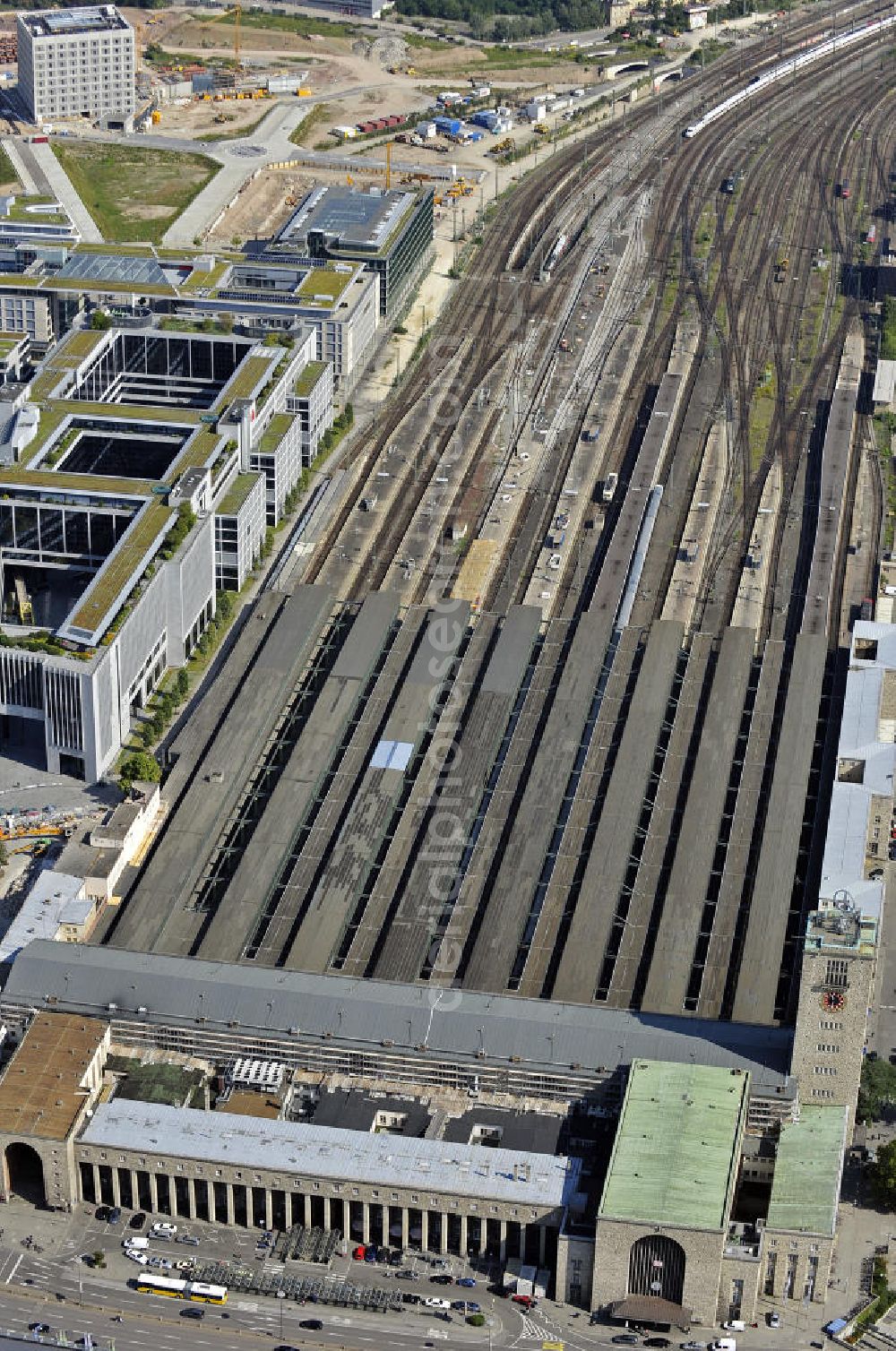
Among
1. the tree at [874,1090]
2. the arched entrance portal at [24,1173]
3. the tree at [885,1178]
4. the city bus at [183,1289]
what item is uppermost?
the tree at [874,1090]

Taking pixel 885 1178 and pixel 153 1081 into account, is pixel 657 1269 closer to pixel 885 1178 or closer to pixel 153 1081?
pixel 885 1178

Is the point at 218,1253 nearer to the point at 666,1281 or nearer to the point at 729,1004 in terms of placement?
the point at 666,1281

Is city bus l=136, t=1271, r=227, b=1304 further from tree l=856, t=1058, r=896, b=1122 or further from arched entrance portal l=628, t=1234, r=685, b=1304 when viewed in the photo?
tree l=856, t=1058, r=896, b=1122

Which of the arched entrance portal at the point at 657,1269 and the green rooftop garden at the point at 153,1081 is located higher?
the green rooftop garden at the point at 153,1081

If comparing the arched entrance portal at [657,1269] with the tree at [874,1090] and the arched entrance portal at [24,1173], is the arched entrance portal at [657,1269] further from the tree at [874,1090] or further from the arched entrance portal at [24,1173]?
the arched entrance portal at [24,1173]

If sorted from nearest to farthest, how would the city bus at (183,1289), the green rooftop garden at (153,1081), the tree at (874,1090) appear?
the city bus at (183,1289) → the green rooftop garden at (153,1081) → the tree at (874,1090)

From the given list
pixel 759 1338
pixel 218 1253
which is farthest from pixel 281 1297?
pixel 759 1338

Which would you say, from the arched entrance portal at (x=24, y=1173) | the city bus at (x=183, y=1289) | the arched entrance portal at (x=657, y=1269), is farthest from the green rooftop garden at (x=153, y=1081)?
the arched entrance portal at (x=657, y=1269)
